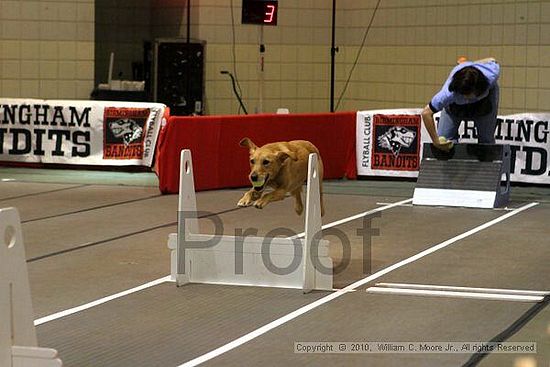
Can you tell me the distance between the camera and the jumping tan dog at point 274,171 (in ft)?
25.1

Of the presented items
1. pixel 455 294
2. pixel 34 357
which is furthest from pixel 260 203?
pixel 34 357

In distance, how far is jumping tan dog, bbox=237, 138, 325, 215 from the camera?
7.65 metres

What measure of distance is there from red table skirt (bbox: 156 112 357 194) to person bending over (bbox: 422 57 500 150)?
7.08 feet

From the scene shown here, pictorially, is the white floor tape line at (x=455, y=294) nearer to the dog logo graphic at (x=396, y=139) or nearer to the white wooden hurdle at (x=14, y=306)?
the white wooden hurdle at (x=14, y=306)

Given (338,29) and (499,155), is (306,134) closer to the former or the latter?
(499,155)

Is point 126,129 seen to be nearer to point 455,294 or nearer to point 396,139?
point 396,139

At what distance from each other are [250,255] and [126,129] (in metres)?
7.36

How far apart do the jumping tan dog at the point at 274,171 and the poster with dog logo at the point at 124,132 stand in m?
6.84

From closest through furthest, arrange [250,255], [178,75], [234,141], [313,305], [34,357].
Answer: [34,357] → [313,305] → [250,255] → [234,141] → [178,75]

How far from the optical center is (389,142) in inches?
587

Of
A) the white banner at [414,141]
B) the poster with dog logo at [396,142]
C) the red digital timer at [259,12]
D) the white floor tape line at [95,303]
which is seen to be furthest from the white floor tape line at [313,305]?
the red digital timer at [259,12]

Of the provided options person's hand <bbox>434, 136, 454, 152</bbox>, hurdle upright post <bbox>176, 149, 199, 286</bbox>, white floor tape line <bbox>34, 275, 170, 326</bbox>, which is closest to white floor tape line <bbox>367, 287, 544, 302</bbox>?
hurdle upright post <bbox>176, 149, 199, 286</bbox>

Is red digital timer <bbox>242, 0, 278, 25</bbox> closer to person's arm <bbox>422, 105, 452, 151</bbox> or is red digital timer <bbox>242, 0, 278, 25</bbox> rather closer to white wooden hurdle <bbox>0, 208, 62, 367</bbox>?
person's arm <bbox>422, 105, 452, 151</bbox>

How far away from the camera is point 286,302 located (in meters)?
7.49
